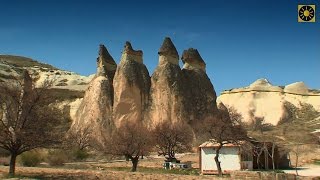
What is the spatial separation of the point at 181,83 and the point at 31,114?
3120 cm

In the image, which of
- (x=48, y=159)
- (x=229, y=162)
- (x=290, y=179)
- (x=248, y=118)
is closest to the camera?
(x=290, y=179)

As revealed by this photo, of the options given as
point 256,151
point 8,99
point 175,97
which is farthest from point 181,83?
point 8,99

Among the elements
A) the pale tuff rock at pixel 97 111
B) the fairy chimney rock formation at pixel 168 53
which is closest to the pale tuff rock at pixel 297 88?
the fairy chimney rock formation at pixel 168 53

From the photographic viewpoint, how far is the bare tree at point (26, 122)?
2519 cm

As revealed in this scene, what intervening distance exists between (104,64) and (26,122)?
33.4 meters

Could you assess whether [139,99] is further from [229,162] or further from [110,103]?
[229,162]

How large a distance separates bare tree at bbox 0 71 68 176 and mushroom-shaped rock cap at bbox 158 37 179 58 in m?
30.3

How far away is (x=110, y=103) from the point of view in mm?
55719

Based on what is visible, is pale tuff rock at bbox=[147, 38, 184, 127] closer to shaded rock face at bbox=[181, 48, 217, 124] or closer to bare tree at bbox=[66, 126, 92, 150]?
shaded rock face at bbox=[181, 48, 217, 124]

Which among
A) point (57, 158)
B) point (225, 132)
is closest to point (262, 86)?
point (57, 158)

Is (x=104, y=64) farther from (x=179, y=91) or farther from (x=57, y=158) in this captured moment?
(x=57, y=158)

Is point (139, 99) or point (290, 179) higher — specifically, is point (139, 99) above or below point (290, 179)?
above

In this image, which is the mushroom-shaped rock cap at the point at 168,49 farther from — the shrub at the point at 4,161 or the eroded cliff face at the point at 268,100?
the eroded cliff face at the point at 268,100

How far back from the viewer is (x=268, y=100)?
103000 millimetres
